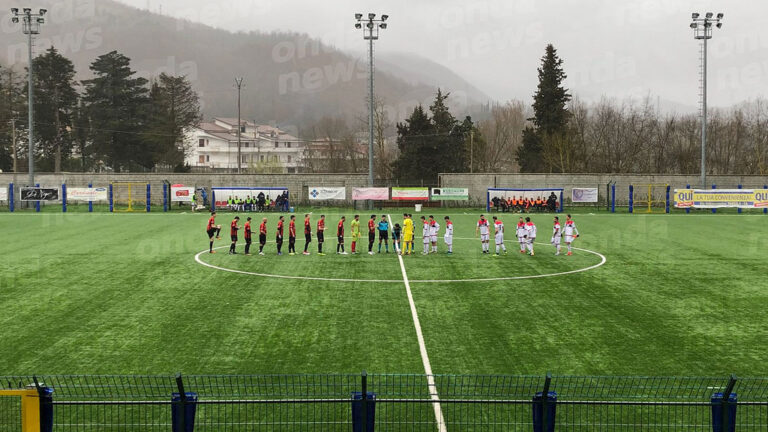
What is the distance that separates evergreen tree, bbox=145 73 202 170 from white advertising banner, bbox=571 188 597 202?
1997 inches

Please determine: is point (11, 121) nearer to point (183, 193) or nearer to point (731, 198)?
point (183, 193)

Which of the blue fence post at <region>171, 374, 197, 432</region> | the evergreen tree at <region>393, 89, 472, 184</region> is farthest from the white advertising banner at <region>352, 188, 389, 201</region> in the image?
the blue fence post at <region>171, 374, 197, 432</region>

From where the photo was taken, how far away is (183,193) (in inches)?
2242

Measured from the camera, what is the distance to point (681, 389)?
11.6 m

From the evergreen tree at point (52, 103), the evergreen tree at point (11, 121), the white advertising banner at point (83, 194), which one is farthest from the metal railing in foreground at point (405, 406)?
the evergreen tree at point (11, 121)

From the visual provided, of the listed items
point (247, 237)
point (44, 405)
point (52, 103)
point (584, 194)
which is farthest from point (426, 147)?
point (44, 405)

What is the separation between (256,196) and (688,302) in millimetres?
42221

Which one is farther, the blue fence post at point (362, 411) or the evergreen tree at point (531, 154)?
the evergreen tree at point (531, 154)

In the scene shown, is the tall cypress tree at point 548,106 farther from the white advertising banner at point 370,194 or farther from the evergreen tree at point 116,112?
the evergreen tree at point 116,112

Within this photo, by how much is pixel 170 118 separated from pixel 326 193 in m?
47.5

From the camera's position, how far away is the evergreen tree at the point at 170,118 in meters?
89.1

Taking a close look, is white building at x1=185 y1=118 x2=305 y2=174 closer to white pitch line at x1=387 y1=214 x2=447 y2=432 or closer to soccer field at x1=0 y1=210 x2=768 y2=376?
soccer field at x1=0 y1=210 x2=768 y2=376

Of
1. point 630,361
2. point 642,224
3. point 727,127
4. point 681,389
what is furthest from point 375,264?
point 727,127

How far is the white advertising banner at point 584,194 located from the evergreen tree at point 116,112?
56.3 meters
